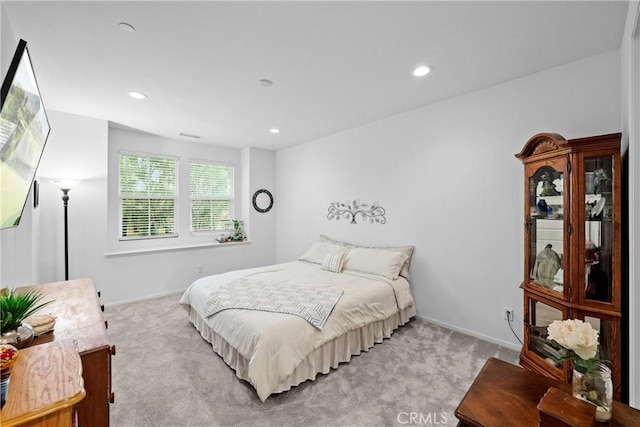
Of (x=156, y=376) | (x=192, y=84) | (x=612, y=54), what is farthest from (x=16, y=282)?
(x=612, y=54)

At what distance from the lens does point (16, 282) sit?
8.40ft

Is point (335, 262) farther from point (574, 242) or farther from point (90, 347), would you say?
point (90, 347)

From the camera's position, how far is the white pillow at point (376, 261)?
10.8 ft

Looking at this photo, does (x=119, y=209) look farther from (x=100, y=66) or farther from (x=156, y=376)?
(x=156, y=376)

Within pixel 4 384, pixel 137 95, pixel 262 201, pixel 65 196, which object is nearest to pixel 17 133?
pixel 4 384

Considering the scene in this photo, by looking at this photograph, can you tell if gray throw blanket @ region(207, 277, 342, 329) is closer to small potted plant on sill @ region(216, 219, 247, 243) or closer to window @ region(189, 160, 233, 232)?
small potted plant on sill @ region(216, 219, 247, 243)

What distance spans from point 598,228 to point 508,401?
60.4 inches

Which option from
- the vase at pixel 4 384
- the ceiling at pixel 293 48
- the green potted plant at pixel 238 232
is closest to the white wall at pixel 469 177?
the ceiling at pixel 293 48

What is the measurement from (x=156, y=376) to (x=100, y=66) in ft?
8.74

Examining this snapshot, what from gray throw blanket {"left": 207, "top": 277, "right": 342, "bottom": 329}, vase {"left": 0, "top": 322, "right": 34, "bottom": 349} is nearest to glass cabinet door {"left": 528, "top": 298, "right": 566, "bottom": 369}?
gray throw blanket {"left": 207, "top": 277, "right": 342, "bottom": 329}

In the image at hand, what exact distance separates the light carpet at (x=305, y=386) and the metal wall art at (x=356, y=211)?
1522 mm

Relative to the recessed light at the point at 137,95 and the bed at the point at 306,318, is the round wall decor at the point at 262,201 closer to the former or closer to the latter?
the bed at the point at 306,318

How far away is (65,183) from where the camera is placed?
3.36m

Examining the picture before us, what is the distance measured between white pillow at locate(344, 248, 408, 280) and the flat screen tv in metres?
3.09
